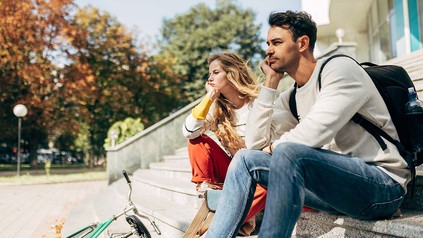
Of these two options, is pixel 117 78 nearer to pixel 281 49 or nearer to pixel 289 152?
pixel 281 49

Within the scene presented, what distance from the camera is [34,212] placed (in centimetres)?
757

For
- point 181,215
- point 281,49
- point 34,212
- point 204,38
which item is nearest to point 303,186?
point 281,49

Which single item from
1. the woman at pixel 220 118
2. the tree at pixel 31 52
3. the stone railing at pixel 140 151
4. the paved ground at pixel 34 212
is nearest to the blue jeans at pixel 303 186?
the woman at pixel 220 118

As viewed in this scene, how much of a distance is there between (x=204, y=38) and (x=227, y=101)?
32096mm

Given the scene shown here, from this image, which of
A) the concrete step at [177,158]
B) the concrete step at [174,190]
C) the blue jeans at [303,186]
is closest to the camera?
the blue jeans at [303,186]

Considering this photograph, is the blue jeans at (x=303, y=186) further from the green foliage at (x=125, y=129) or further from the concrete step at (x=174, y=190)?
the green foliage at (x=125, y=129)

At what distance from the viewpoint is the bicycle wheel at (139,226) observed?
10.3 ft

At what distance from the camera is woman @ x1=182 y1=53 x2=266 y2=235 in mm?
3445

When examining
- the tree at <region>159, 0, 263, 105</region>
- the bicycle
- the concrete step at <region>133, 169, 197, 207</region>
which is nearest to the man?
the bicycle

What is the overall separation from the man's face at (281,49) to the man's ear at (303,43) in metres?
0.02

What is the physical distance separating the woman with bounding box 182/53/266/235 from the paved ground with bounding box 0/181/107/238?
1950 millimetres

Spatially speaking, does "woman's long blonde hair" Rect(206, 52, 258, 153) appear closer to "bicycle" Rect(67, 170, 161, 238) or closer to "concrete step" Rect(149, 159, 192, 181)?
"bicycle" Rect(67, 170, 161, 238)

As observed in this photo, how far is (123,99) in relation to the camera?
27047 millimetres

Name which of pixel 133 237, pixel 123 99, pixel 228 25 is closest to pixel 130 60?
pixel 123 99
